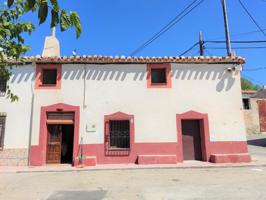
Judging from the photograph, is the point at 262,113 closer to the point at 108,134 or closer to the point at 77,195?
the point at 108,134

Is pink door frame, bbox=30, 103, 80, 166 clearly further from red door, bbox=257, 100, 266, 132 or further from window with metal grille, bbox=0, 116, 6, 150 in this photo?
red door, bbox=257, 100, 266, 132

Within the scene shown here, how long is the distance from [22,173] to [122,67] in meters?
6.32

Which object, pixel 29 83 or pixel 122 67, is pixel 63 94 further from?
pixel 122 67

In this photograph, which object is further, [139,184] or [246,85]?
[246,85]

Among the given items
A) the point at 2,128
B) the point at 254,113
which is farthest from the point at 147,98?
the point at 254,113

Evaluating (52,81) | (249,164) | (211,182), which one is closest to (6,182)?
(52,81)

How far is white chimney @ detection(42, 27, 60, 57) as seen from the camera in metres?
13.3

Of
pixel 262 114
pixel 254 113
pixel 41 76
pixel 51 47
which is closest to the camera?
pixel 41 76

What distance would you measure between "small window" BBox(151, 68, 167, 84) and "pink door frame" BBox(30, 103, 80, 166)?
12.9ft

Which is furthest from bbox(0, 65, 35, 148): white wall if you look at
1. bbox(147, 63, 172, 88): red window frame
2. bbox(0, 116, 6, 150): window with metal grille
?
bbox(147, 63, 172, 88): red window frame

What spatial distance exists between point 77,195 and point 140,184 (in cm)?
198

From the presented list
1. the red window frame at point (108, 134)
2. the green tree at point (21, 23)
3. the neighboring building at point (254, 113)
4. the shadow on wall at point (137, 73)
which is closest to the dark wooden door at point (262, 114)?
the neighboring building at point (254, 113)

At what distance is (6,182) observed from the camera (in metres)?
8.14

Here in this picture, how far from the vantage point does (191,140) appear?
39.8 ft
